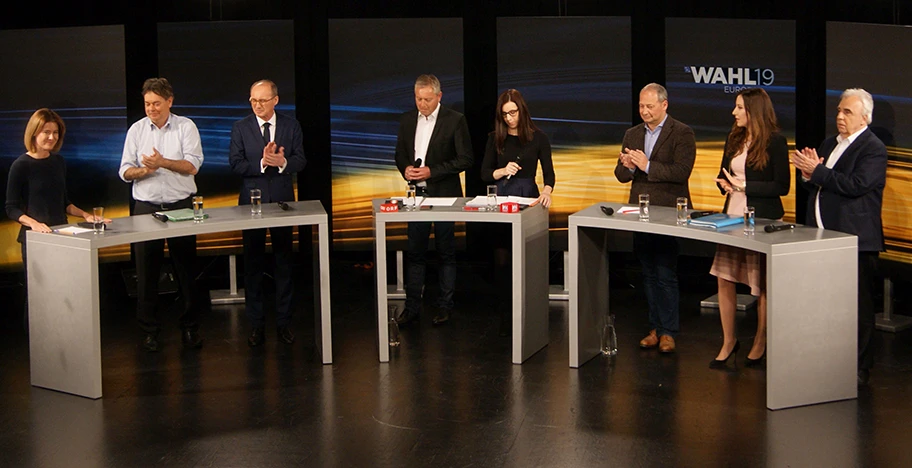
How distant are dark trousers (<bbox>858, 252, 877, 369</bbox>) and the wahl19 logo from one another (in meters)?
2.50

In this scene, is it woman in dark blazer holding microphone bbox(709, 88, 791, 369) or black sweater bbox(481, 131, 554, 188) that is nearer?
woman in dark blazer holding microphone bbox(709, 88, 791, 369)

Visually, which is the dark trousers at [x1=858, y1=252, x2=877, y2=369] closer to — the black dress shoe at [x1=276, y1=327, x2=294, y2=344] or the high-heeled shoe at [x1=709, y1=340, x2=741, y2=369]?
the high-heeled shoe at [x1=709, y1=340, x2=741, y2=369]

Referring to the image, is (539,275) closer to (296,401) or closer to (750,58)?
(296,401)

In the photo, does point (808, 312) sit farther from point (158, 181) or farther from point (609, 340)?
point (158, 181)

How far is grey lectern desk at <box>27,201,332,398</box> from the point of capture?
17.1 ft

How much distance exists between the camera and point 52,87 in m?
7.62

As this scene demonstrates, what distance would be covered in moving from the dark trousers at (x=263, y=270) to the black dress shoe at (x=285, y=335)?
0.03 metres

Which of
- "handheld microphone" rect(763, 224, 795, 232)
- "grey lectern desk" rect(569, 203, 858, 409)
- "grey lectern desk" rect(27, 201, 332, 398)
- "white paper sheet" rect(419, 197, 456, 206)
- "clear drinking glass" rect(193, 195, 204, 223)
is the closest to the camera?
"grey lectern desk" rect(569, 203, 858, 409)

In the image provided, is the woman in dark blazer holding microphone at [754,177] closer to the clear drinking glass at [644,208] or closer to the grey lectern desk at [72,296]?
the clear drinking glass at [644,208]

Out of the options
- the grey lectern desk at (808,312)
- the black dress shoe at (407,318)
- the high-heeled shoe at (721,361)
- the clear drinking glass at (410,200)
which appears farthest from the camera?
the black dress shoe at (407,318)

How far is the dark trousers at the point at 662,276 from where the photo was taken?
19.5 ft

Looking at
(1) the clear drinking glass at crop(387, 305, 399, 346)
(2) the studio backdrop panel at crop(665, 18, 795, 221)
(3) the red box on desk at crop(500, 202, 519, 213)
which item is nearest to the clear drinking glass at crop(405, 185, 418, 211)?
(3) the red box on desk at crop(500, 202, 519, 213)

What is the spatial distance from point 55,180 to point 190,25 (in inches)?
75.5

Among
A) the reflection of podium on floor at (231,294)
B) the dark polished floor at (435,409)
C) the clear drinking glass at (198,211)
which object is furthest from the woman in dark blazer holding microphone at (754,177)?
the reflection of podium on floor at (231,294)
